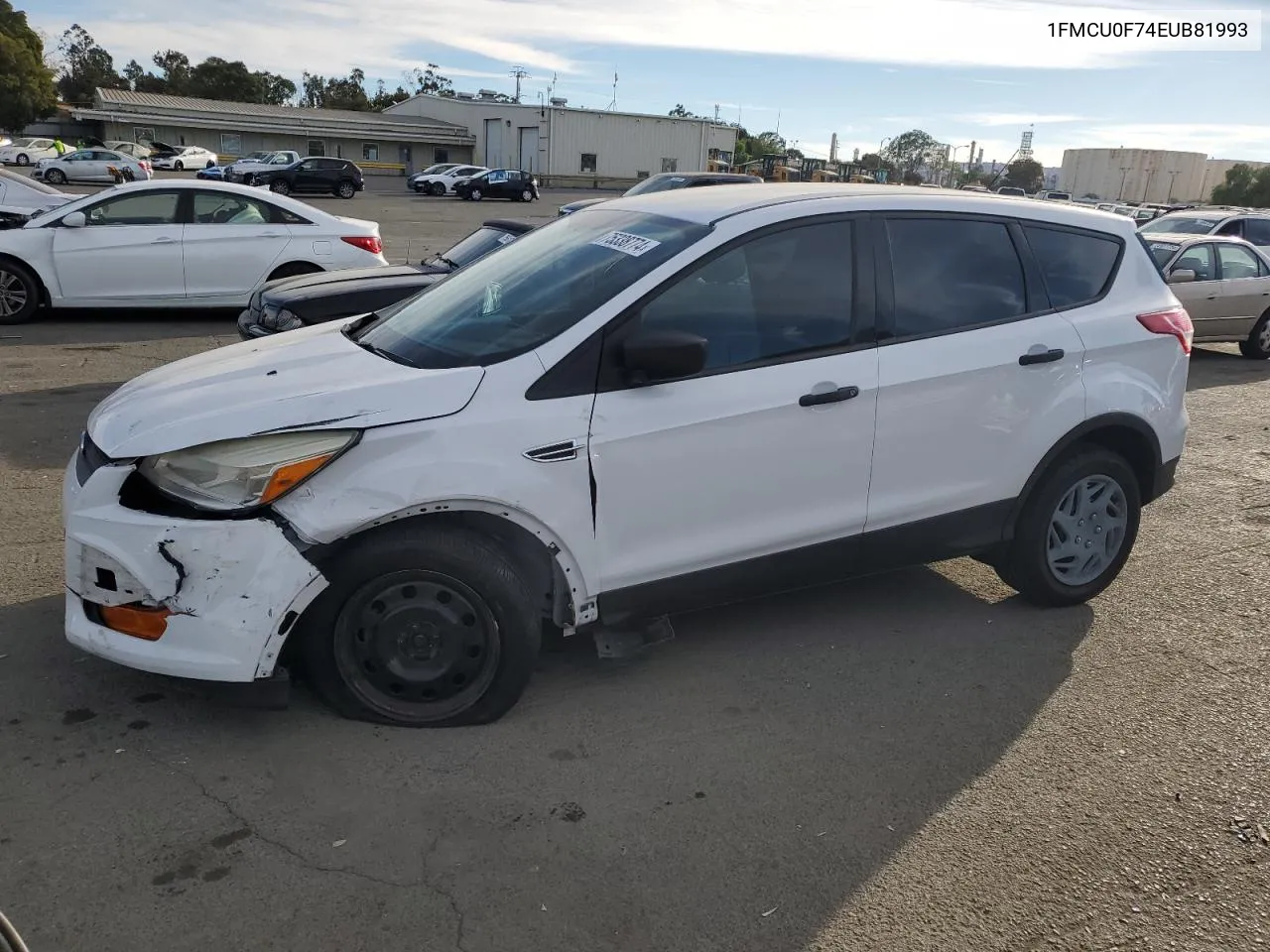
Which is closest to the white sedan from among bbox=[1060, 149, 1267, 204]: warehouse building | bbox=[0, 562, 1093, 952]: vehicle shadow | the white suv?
the white suv

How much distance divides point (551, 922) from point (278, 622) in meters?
1.29

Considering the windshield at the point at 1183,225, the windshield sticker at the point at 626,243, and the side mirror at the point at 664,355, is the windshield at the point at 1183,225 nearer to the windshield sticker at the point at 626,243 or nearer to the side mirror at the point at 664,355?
the windshield sticker at the point at 626,243

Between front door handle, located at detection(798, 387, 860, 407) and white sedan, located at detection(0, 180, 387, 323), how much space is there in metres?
8.85

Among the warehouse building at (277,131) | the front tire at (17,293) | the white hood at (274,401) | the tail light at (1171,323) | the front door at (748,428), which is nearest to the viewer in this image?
the white hood at (274,401)

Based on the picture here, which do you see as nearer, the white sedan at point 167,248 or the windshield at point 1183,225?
the white sedan at point 167,248

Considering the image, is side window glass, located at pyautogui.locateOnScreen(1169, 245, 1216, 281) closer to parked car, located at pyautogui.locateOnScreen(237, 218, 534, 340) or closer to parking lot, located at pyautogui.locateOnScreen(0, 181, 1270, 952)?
parked car, located at pyautogui.locateOnScreen(237, 218, 534, 340)

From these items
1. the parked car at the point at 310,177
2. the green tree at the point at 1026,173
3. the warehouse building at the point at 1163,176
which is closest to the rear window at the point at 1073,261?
the parked car at the point at 310,177

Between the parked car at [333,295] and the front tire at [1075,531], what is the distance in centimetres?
446

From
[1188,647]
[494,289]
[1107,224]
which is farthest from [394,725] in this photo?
[1107,224]

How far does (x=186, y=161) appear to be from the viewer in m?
56.4

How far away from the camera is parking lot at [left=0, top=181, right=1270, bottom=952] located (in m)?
2.77

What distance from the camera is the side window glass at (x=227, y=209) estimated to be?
11.3m

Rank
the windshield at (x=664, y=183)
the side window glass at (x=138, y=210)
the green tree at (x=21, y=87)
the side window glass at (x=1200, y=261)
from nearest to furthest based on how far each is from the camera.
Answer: the side window glass at (x=138, y=210), the side window glass at (x=1200, y=261), the windshield at (x=664, y=183), the green tree at (x=21, y=87)

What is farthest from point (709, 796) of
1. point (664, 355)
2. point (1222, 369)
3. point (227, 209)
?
point (1222, 369)
